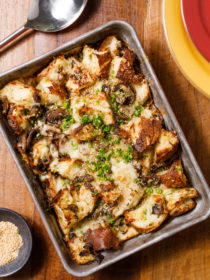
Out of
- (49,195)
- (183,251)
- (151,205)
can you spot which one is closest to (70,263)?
(49,195)

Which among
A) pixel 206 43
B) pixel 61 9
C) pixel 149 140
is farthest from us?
pixel 61 9

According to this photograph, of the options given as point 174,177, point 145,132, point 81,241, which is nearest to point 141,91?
point 145,132

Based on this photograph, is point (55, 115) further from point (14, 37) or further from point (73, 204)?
point (14, 37)

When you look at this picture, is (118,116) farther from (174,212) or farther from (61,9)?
(61,9)

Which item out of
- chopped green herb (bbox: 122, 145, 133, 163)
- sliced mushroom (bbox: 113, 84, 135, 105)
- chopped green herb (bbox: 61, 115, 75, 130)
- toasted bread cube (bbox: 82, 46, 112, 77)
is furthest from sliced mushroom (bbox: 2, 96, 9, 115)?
chopped green herb (bbox: 122, 145, 133, 163)

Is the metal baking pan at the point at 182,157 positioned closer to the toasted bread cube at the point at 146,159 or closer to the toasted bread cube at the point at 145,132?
the toasted bread cube at the point at 145,132
